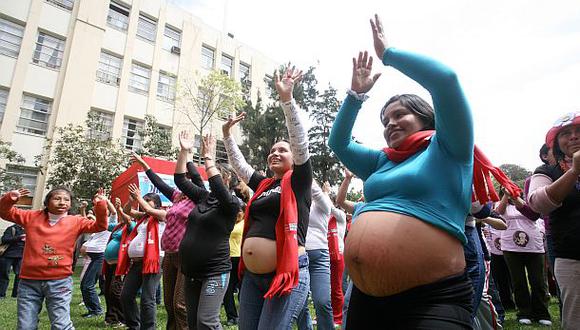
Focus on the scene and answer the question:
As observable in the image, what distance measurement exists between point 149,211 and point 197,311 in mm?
2139

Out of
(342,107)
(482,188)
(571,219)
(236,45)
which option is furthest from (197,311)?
(236,45)

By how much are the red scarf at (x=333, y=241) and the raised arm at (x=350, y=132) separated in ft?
12.9

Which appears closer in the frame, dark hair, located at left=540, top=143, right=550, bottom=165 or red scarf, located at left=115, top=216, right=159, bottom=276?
dark hair, located at left=540, top=143, right=550, bottom=165

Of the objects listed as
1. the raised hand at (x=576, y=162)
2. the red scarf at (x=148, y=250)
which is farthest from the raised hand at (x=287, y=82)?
the red scarf at (x=148, y=250)

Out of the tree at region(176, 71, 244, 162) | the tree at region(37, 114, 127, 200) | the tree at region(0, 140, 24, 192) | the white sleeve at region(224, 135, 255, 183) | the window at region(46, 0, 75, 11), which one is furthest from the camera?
the tree at region(176, 71, 244, 162)

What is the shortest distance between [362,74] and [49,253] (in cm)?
391

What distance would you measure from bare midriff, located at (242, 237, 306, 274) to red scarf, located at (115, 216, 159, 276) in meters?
2.31

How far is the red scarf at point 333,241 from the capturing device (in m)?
6.00

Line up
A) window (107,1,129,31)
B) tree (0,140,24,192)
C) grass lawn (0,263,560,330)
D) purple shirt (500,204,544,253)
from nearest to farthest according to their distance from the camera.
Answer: grass lawn (0,263,560,330), purple shirt (500,204,544,253), tree (0,140,24,192), window (107,1,129,31)

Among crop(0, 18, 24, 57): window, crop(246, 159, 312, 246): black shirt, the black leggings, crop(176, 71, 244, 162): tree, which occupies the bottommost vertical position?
the black leggings

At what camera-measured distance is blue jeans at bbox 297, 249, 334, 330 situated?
3771 millimetres

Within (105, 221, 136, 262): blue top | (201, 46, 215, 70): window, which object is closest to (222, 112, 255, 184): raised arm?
(105, 221, 136, 262): blue top

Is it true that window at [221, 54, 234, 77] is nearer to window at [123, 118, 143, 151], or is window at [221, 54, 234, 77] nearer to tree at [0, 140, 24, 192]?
window at [123, 118, 143, 151]

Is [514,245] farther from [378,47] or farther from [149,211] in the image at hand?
[149,211]
